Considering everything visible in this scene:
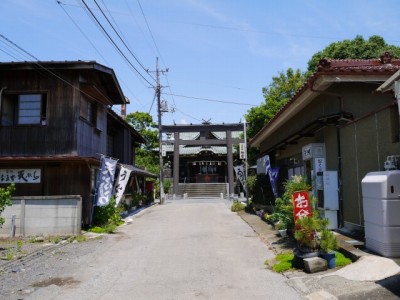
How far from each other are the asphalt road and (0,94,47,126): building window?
6.00m

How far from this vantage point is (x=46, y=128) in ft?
50.9

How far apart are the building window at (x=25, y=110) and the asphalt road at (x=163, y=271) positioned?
19.7ft

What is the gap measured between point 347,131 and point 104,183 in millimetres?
9319

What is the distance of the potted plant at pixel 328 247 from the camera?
736cm

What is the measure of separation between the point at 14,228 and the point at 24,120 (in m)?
4.59

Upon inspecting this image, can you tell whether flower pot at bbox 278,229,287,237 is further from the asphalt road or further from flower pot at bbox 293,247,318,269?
flower pot at bbox 293,247,318,269

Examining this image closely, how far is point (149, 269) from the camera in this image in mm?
8602

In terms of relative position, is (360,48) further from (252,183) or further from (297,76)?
(252,183)

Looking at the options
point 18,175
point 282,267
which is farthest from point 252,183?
point 282,267

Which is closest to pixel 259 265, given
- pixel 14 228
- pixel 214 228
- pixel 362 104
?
pixel 362 104

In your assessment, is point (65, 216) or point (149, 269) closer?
point (149, 269)

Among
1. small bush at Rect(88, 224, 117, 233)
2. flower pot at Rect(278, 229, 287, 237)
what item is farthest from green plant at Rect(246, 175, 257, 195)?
flower pot at Rect(278, 229, 287, 237)

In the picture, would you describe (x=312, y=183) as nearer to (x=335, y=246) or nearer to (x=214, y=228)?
(x=335, y=246)

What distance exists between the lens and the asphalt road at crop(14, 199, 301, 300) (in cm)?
667
